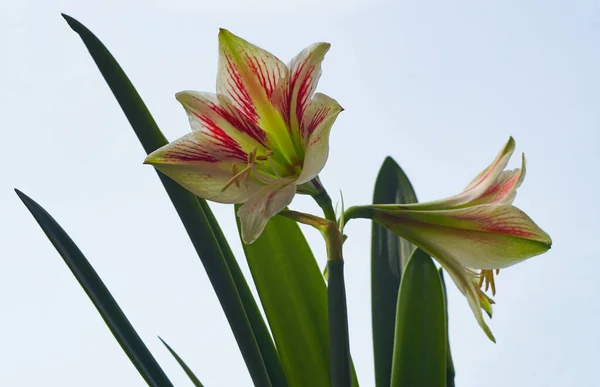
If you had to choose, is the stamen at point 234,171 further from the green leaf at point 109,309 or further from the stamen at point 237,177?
the green leaf at point 109,309

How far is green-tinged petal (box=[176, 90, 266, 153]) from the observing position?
62 centimetres

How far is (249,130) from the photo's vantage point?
2.09ft

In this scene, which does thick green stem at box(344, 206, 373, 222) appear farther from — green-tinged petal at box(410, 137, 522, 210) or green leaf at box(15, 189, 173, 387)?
green leaf at box(15, 189, 173, 387)

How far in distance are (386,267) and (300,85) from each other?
36 cm

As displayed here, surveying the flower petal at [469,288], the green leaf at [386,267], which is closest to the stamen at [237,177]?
the flower petal at [469,288]

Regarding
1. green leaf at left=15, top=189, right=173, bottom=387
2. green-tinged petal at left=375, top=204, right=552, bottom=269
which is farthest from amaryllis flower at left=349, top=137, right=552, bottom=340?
green leaf at left=15, top=189, right=173, bottom=387

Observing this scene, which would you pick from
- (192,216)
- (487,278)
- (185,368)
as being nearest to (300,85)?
(192,216)

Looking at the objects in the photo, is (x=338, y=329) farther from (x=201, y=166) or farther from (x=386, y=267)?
(x=386, y=267)

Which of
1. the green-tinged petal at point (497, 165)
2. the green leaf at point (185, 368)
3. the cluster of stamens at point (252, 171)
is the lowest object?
the green leaf at point (185, 368)

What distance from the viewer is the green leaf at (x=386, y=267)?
0.84m

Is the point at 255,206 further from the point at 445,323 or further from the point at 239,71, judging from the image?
the point at 445,323

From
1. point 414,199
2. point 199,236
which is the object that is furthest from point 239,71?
point 414,199

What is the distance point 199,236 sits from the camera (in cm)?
65

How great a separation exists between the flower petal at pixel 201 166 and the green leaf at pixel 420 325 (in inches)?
8.3
